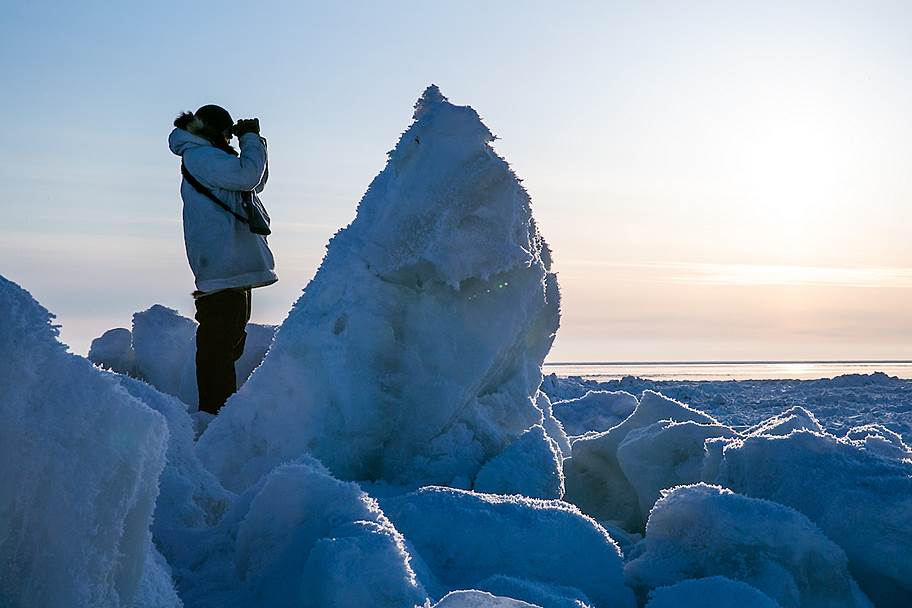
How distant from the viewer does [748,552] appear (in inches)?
108

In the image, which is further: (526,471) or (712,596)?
(526,471)

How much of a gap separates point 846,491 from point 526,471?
3.55ft

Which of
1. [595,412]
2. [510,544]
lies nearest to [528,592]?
[510,544]

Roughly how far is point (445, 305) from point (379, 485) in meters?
→ 0.75

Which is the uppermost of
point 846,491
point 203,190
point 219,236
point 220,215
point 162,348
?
point 203,190

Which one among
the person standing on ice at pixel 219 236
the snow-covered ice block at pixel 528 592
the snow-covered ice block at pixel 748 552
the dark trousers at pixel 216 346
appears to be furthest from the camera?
the dark trousers at pixel 216 346

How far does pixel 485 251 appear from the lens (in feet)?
12.1

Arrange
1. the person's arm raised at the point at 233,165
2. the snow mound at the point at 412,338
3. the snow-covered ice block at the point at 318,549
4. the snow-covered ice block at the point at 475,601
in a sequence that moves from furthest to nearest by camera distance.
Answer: the person's arm raised at the point at 233,165 → the snow mound at the point at 412,338 → the snow-covered ice block at the point at 318,549 → the snow-covered ice block at the point at 475,601

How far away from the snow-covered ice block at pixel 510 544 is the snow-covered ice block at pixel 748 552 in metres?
0.15

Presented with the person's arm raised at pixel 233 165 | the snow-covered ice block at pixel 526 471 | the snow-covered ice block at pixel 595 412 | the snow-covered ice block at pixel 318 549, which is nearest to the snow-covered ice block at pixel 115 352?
the person's arm raised at pixel 233 165

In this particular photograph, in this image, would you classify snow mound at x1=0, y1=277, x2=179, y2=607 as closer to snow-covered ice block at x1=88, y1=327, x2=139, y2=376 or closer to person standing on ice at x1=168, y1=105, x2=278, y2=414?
person standing on ice at x1=168, y1=105, x2=278, y2=414

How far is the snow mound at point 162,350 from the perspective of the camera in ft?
18.4

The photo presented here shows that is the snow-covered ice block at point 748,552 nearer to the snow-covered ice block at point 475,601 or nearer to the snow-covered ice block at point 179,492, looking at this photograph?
the snow-covered ice block at point 475,601

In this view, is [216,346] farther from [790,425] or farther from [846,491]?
[846,491]
